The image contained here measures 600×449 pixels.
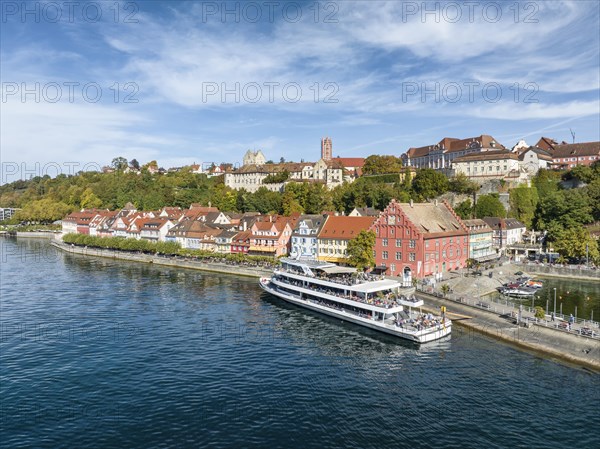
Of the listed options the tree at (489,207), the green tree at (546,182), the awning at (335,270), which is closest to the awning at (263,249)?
the awning at (335,270)

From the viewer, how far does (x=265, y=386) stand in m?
37.7

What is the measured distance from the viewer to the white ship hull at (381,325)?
48.5 meters

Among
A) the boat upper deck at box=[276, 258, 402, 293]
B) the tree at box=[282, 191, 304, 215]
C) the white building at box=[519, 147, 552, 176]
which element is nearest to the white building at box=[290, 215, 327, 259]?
the boat upper deck at box=[276, 258, 402, 293]

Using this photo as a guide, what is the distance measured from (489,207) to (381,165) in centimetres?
3771

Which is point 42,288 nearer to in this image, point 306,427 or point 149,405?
point 149,405

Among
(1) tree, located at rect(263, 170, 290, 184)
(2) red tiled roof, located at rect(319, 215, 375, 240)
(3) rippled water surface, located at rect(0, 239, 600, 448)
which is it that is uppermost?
(1) tree, located at rect(263, 170, 290, 184)

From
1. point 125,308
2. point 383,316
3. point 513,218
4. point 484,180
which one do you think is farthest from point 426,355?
point 484,180

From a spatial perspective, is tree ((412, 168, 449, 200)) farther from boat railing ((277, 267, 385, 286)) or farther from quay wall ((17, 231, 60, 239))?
quay wall ((17, 231, 60, 239))

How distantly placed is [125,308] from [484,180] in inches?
3722

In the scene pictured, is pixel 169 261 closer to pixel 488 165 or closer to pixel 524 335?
pixel 524 335

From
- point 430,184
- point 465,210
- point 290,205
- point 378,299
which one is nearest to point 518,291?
point 378,299

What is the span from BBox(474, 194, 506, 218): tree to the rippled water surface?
67.9m

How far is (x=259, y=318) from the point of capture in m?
59.1

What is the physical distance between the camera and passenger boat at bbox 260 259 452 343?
5009cm
